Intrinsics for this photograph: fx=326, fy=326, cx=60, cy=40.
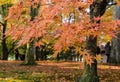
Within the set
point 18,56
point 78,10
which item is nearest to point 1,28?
point 18,56

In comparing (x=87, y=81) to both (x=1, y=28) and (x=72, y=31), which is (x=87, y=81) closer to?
(x=72, y=31)

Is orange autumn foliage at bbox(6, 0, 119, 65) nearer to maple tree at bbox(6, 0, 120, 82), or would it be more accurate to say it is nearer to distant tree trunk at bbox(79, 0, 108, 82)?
maple tree at bbox(6, 0, 120, 82)

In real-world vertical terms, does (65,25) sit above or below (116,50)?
above

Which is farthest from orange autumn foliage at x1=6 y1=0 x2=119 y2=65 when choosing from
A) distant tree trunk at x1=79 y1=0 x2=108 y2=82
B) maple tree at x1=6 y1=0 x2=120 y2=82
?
distant tree trunk at x1=79 y1=0 x2=108 y2=82

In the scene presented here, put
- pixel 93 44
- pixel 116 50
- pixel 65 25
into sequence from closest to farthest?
pixel 65 25 < pixel 93 44 < pixel 116 50

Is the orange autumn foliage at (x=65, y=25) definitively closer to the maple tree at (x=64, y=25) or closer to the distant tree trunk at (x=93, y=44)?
the maple tree at (x=64, y=25)

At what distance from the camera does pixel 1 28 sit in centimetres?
3525

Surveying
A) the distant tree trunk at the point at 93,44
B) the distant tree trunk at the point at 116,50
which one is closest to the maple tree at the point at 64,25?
the distant tree trunk at the point at 93,44

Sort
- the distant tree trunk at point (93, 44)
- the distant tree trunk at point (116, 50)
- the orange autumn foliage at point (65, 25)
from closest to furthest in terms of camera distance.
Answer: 1. the orange autumn foliage at point (65, 25)
2. the distant tree trunk at point (93, 44)
3. the distant tree trunk at point (116, 50)

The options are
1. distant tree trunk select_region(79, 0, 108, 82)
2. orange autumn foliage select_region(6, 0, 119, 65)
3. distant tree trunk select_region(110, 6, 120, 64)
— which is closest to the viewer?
orange autumn foliage select_region(6, 0, 119, 65)

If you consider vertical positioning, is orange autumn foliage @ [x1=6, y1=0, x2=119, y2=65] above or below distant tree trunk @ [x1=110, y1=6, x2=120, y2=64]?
above

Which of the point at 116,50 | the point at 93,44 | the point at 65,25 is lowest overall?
the point at 116,50

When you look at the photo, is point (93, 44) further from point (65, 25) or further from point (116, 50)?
point (116, 50)

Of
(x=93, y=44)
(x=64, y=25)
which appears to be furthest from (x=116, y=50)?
(x=64, y=25)
